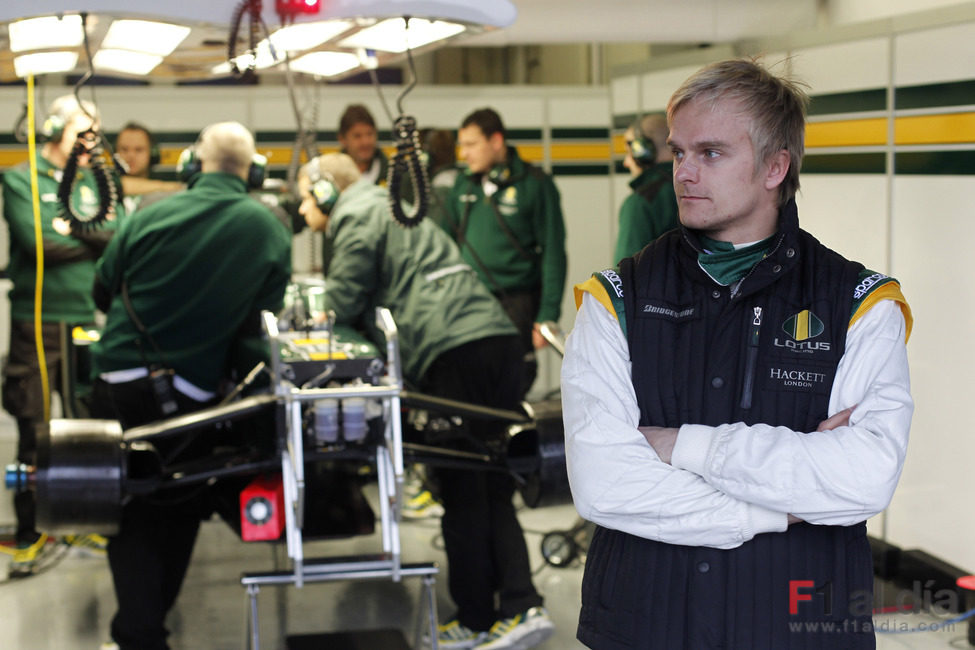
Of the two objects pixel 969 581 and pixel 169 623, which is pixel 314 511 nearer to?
pixel 169 623

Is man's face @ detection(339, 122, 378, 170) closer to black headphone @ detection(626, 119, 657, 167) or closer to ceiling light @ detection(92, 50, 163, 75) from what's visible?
black headphone @ detection(626, 119, 657, 167)

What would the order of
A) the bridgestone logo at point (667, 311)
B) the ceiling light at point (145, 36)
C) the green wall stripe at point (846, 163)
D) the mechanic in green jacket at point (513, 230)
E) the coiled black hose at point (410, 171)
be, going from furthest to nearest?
1. the mechanic in green jacket at point (513, 230)
2. the green wall stripe at point (846, 163)
3. the coiled black hose at point (410, 171)
4. the ceiling light at point (145, 36)
5. the bridgestone logo at point (667, 311)

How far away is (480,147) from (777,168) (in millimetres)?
3914

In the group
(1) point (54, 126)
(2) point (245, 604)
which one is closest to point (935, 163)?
(2) point (245, 604)

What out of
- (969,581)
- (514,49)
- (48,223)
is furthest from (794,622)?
(514,49)

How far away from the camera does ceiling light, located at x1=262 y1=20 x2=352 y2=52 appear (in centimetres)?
346

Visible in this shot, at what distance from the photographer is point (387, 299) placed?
4.34 meters

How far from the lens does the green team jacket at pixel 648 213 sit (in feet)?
16.0

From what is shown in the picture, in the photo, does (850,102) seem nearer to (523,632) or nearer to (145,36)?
(523,632)

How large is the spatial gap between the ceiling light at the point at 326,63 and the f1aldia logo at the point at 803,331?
2519mm

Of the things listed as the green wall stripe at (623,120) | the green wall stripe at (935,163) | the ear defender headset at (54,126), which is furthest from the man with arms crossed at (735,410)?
the green wall stripe at (623,120)

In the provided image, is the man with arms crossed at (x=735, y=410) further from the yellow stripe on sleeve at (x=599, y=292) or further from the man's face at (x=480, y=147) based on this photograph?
the man's face at (x=480, y=147)

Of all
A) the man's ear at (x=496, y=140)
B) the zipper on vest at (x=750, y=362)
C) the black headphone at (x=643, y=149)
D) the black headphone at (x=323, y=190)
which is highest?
the man's ear at (x=496, y=140)

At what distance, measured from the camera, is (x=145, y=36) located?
347cm
